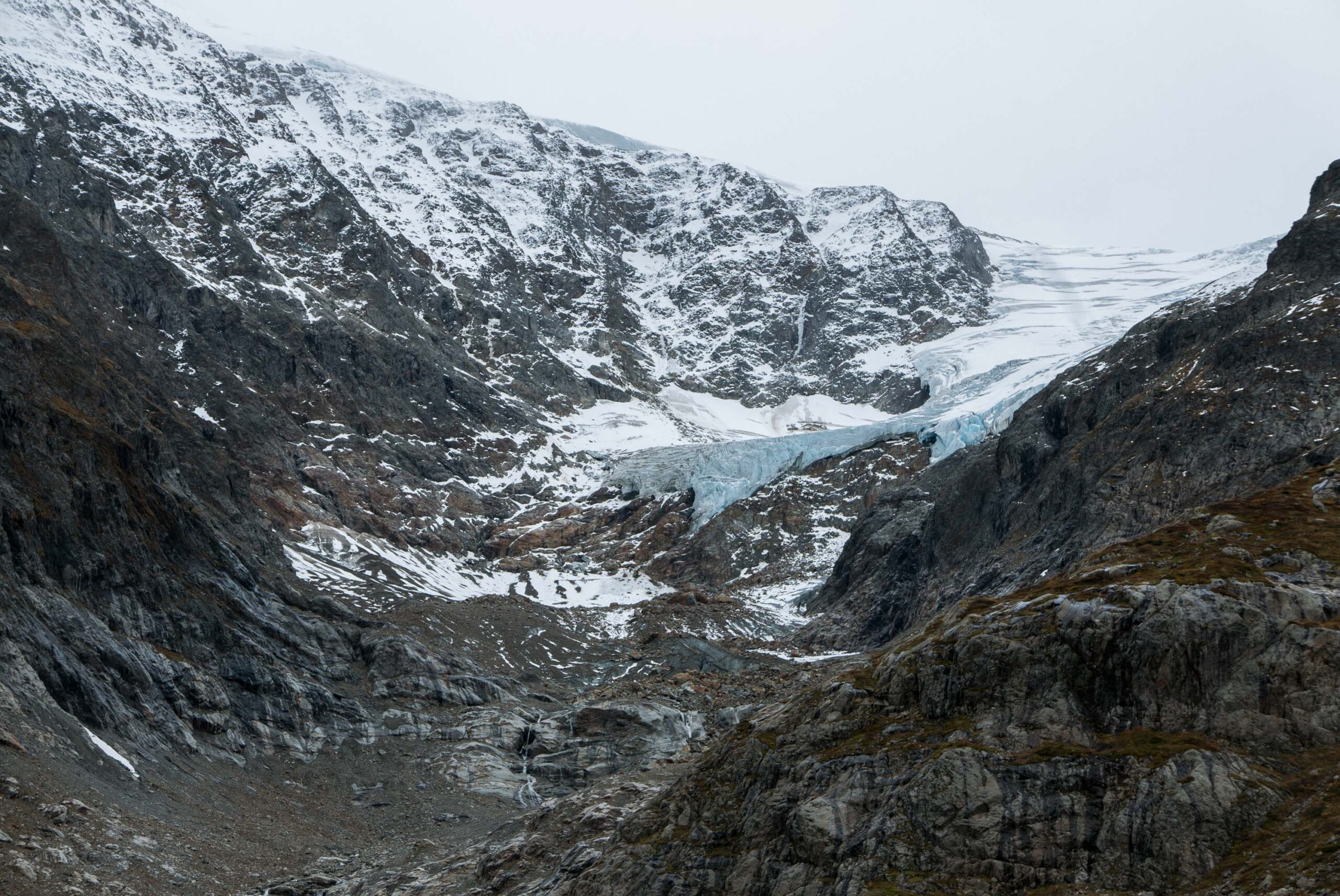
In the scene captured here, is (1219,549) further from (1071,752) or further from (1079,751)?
(1071,752)

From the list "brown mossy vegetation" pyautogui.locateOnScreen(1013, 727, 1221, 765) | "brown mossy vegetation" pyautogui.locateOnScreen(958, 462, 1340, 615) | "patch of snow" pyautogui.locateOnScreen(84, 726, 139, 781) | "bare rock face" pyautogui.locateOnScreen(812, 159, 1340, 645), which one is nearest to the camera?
"brown mossy vegetation" pyautogui.locateOnScreen(1013, 727, 1221, 765)

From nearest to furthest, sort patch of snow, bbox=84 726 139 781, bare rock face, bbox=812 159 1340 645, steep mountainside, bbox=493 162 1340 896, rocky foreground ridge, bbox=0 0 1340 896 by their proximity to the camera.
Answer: steep mountainside, bbox=493 162 1340 896 < rocky foreground ridge, bbox=0 0 1340 896 < patch of snow, bbox=84 726 139 781 < bare rock face, bbox=812 159 1340 645

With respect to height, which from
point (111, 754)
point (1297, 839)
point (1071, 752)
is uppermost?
point (1071, 752)

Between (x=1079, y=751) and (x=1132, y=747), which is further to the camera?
(x=1079, y=751)

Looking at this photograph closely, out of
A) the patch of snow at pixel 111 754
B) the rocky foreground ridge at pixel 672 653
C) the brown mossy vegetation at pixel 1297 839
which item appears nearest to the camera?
the brown mossy vegetation at pixel 1297 839

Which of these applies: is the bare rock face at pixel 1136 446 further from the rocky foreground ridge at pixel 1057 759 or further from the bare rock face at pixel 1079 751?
the bare rock face at pixel 1079 751

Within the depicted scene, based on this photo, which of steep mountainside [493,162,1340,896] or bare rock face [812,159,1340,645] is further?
bare rock face [812,159,1340,645]

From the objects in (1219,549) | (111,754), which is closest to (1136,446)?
(1219,549)

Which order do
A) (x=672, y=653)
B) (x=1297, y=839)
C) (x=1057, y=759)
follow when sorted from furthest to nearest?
(x=672, y=653) → (x=1057, y=759) → (x=1297, y=839)

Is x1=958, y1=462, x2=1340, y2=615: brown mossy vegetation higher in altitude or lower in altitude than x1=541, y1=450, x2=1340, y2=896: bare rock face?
higher

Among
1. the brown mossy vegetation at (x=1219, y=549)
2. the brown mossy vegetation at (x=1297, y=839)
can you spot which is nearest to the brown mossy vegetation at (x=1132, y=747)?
the brown mossy vegetation at (x=1297, y=839)

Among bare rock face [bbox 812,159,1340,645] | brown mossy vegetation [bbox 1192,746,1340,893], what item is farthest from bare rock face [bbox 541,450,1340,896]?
bare rock face [bbox 812,159,1340,645]

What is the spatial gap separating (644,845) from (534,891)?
25.6 ft

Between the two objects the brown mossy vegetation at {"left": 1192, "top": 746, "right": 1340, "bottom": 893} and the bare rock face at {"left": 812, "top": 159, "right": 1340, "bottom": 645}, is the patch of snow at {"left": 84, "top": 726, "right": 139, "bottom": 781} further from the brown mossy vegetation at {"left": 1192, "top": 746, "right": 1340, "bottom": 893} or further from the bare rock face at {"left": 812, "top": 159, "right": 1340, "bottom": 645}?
the bare rock face at {"left": 812, "top": 159, "right": 1340, "bottom": 645}
